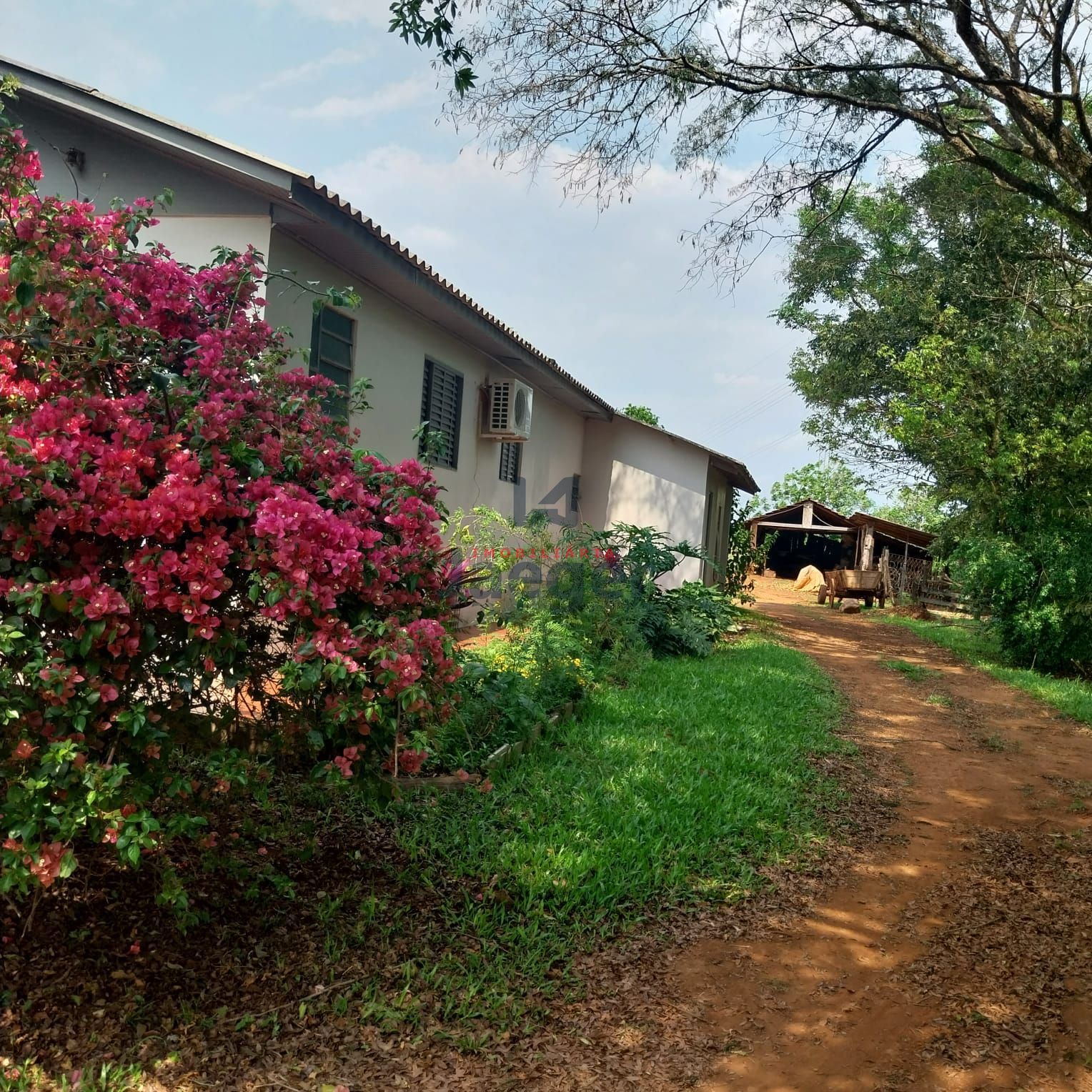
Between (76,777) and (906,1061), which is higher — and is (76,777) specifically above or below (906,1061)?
above

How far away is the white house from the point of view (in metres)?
6.75

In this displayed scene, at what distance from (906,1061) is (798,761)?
355 cm

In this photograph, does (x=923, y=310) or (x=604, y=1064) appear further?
(x=923, y=310)

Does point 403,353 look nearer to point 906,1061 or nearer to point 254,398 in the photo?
point 254,398

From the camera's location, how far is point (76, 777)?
2.59 m

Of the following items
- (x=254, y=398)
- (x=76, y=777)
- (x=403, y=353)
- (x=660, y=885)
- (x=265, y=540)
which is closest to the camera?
(x=76, y=777)

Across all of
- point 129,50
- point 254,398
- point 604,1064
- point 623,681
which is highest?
point 129,50

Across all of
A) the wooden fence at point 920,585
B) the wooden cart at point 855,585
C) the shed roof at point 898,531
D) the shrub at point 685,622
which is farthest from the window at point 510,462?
the shed roof at point 898,531

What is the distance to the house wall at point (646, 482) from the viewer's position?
1658cm

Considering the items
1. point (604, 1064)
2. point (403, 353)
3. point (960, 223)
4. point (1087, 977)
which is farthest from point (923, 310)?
point (604, 1064)

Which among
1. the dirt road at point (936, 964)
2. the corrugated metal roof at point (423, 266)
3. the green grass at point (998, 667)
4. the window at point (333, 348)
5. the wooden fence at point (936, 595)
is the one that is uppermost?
the corrugated metal roof at point (423, 266)

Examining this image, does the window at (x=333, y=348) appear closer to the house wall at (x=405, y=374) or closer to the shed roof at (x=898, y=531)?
the house wall at (x=405, y=374)

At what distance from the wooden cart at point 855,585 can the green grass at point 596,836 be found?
17.4 meters

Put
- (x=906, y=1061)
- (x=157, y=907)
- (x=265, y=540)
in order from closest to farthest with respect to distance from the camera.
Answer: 1. (x=265, y=540)
2. (x=906, y=1061)
3. (x=157, y=907)
